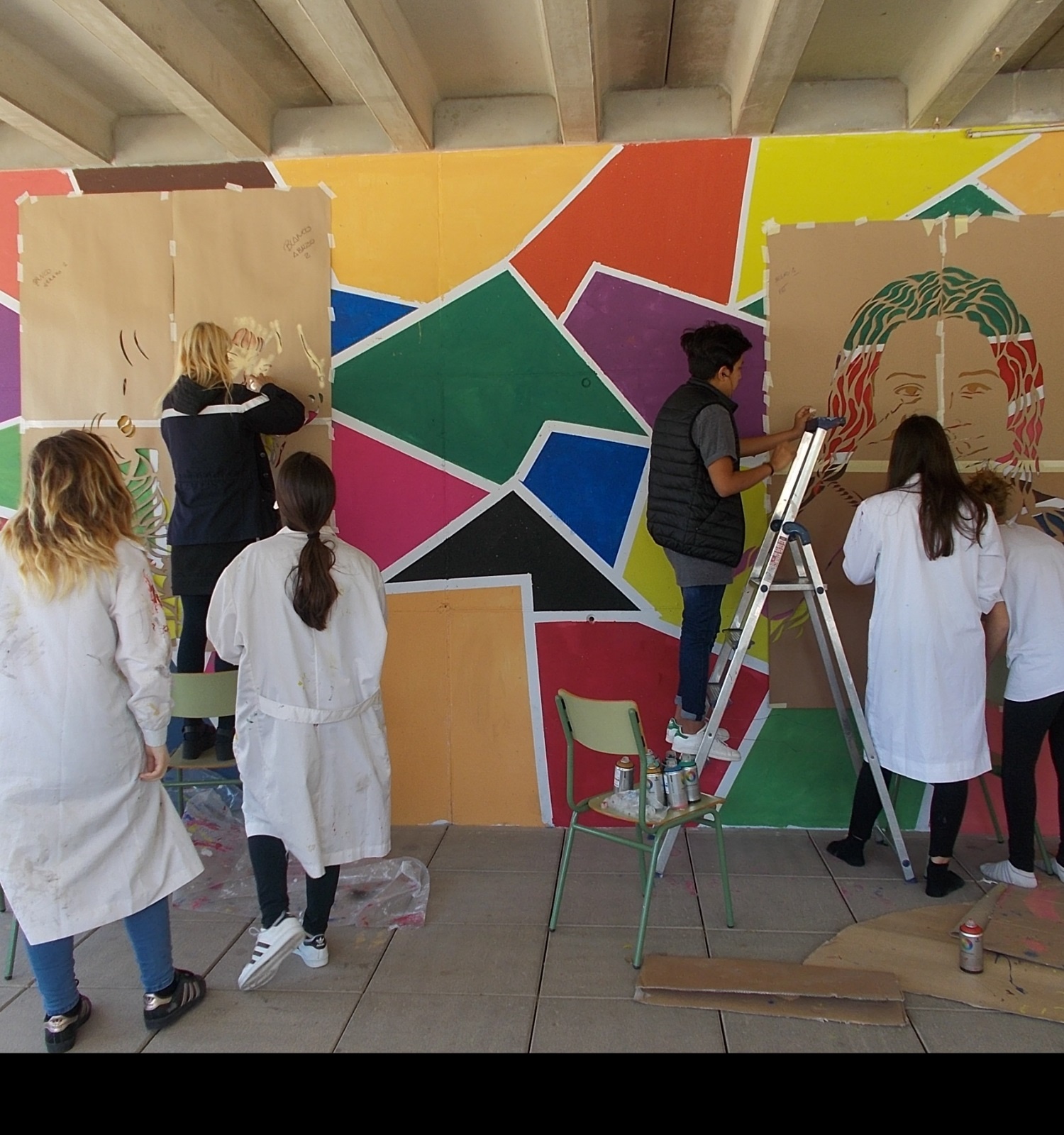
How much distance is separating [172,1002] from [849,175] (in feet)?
12.0

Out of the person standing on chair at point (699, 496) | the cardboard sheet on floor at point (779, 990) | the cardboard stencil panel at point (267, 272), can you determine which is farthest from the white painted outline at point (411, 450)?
the cardboard sheet on floor at point (779, 990)

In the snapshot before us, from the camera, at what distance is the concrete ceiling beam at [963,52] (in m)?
2.82

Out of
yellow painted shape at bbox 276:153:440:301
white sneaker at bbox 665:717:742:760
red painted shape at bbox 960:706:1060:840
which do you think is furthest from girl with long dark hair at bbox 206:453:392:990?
red painted shape at bbox 960:706:1060:840

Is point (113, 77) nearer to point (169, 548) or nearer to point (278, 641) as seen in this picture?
point (169, 548)

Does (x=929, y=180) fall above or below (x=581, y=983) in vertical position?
above

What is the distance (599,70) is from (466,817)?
2.96 m

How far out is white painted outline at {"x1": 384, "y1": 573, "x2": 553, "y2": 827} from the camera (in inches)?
148

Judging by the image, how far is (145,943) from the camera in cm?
239

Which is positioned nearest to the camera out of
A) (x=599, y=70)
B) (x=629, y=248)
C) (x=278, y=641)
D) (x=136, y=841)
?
(x=136, y=841)

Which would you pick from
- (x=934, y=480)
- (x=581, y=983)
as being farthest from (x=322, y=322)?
(x=581, y=983)

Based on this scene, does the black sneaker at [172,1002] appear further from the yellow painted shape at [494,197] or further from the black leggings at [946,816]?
the yellow painted shape at [494,197]

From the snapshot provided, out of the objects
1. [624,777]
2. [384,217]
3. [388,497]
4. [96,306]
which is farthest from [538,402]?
[96,306]

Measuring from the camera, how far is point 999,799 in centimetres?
365

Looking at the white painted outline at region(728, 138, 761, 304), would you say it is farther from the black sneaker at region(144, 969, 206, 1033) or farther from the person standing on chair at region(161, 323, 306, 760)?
the black sneaker at region(144, 969, 206, 1033)
